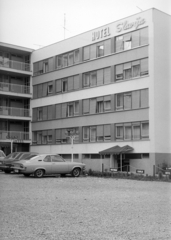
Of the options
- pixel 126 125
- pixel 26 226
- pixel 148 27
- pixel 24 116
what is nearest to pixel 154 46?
pixel 148 27

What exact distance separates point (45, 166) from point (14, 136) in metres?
22.8

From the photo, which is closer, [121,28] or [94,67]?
[121,28]

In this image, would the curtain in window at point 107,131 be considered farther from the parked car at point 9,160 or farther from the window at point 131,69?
the parked car at point 9,160

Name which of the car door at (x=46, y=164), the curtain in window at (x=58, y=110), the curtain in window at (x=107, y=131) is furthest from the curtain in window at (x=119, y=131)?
the car door at (x=46, y=164)

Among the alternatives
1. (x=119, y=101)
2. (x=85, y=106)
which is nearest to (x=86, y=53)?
(x=85, y=106)

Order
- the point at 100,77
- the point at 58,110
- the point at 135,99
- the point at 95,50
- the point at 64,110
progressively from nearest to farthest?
1. the point at 135,99
2. the point at 100,77
3. the point at 95,50
4. the point at 64,110
5. the point at 58,110

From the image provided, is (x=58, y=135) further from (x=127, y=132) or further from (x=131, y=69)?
(x=131, y=69)

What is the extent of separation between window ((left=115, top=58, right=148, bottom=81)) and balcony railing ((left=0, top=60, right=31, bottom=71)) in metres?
14.2

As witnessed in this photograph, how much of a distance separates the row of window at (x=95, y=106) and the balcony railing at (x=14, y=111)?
1277 millimetres

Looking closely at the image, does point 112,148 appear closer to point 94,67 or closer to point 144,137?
point 144,137

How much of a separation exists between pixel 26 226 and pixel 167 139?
93.2ft

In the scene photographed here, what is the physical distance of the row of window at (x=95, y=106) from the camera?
36312 millimetres

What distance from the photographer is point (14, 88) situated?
4791cm

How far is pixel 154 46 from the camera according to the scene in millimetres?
35094
